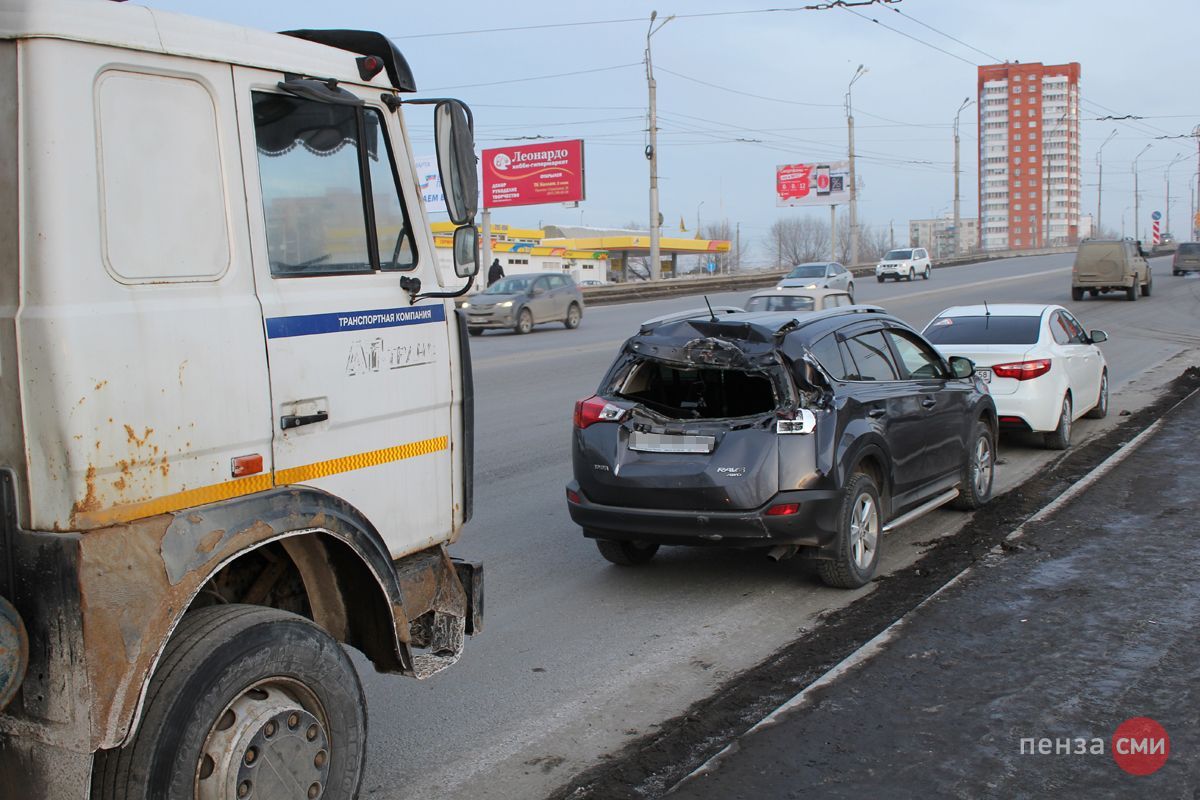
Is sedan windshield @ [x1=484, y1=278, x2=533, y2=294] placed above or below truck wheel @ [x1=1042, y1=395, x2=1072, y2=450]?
above

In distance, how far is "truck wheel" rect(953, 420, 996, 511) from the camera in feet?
28.2

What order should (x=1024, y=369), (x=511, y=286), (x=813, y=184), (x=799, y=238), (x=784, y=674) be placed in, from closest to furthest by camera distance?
(x=784, y=674) < (x=1024, y=369) < (x=511, y=286) < (x=813, y=184) < (x=799, y=238)

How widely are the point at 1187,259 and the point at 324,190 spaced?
2202 inches

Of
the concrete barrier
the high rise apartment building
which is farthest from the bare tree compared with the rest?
the concrete barrier

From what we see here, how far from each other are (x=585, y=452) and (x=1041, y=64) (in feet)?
591

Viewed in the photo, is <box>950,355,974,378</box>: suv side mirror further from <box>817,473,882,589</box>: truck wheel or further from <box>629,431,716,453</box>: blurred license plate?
<box>629,431,716,453</box>: blurred license plate

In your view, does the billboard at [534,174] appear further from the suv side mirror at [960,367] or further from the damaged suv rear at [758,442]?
the damaged suv rear at [758,442]

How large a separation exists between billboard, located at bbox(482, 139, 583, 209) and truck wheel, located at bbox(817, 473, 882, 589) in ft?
188

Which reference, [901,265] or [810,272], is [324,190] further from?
[901,265]

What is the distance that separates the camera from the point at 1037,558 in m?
7.26

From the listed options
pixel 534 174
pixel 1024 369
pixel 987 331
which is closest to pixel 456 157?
pixel 1024 369

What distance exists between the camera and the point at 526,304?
29016mm

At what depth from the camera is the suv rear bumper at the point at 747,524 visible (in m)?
6.37

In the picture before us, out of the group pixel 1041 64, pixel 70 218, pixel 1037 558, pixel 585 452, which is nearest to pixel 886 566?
pixel 1037 558
